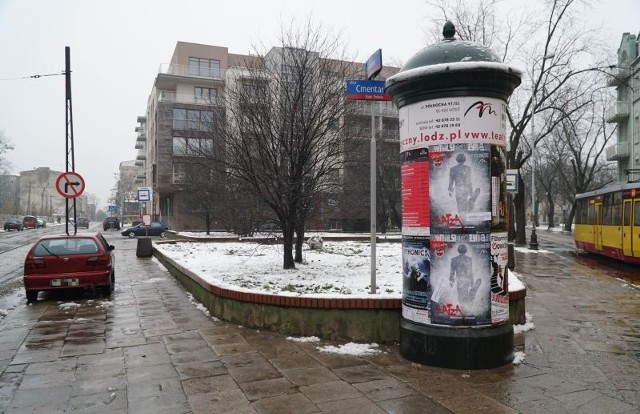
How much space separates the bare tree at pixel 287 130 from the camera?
34.1ft

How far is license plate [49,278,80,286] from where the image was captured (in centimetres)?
1036

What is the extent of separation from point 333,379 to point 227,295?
3048mm

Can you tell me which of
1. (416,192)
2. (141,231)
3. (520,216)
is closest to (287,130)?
(416,192)

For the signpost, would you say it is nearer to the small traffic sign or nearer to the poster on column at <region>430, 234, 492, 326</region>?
the poster on column at <region>430, 234, 492, 326</region>

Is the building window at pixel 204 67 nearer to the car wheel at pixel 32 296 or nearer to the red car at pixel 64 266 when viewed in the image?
the red car at pixel 64 266

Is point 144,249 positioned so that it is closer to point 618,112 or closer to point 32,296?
point 32,296

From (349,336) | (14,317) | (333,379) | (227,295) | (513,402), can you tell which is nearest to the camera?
(513,402)

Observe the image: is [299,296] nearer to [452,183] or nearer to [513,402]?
[452,183]

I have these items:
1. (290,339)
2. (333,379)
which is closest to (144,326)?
(290,339)

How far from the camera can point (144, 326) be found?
313 inches

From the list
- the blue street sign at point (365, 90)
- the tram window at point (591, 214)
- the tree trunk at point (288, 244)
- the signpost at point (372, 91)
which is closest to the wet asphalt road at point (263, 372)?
the signpost at point (372, 91)

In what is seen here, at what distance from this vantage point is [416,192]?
595 cm

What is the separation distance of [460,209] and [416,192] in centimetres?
56

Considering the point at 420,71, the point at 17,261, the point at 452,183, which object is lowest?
the point at 17,261
